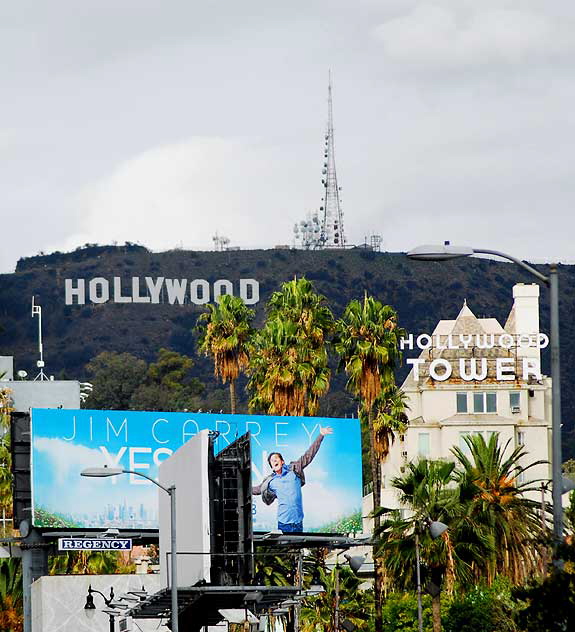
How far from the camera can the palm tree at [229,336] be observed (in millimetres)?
101938

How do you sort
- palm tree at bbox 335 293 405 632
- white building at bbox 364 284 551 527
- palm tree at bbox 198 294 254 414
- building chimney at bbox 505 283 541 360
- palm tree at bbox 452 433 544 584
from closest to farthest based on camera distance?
1. palm tree at bbox 452 433 544 584
2. palm tree at bbox 335 293 405 632
3. palm tree at bbox 198 294 254 414
4. white building at bbox 364 284 551 527
5. building chimney at bbox 505 283 541 360

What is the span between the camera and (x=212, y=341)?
102625 mm

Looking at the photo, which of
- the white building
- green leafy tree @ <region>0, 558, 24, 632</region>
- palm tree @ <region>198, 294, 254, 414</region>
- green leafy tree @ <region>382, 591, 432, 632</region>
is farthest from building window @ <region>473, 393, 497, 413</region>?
green leafy tree @ <region>0, 558, 24, 632</region>

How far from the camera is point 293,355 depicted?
9119cm

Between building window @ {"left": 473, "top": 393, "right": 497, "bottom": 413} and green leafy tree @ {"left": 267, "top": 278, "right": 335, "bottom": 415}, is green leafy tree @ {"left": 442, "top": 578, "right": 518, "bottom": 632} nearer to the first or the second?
green leafy tree @ {"left": 267, "top": 278, "right": 335, "bottom": 415}

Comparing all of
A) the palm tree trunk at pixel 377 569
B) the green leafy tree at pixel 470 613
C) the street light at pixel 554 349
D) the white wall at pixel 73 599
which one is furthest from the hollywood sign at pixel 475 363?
the street light at pixel 554 349

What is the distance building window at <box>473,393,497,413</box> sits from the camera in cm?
13700

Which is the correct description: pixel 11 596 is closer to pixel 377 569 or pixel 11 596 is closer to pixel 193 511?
pixel 377 569

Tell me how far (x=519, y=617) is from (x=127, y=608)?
2951 centimetres

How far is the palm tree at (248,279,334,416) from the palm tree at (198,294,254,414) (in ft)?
24.2

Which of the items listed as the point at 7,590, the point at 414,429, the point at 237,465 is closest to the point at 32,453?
the point at 7,590

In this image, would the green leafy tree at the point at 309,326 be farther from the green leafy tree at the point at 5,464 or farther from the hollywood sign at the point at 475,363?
the hollywood sign at the point at 475,363

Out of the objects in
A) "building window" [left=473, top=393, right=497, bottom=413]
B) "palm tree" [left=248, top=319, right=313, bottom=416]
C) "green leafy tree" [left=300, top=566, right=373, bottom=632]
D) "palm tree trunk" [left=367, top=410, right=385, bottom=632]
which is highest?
"palm tree" [left=248, top=319, right=313, bottom=416]

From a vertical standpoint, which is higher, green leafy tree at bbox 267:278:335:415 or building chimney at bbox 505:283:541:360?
building chimney at bbox 505:283:541:360
